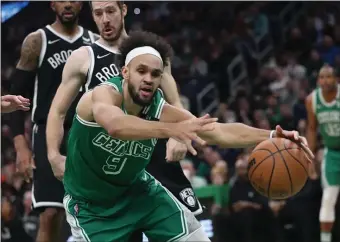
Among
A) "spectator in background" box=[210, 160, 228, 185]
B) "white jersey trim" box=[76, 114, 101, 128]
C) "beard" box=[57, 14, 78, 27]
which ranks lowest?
"spectator in background" box=[210, 160, 228, 185]

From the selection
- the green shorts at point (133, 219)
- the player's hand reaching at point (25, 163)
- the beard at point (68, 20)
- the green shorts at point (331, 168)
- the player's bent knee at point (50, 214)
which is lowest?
the green shorts at point (331, 168)

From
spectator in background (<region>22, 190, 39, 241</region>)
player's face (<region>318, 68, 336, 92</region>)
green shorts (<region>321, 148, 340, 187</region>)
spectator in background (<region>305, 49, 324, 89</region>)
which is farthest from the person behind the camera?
spectator in background (<region>305, 49, 324, 89</region>)

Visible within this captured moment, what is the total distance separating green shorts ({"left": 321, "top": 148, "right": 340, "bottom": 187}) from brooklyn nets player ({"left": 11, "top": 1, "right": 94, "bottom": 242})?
4089mm

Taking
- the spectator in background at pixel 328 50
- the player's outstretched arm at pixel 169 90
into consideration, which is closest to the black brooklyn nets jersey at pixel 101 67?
the player's outstretched arm at pixel 169 90

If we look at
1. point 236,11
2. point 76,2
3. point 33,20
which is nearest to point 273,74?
point 236,11

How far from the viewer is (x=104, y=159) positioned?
5426 millimetres

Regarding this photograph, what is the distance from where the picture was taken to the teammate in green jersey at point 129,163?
5.32m

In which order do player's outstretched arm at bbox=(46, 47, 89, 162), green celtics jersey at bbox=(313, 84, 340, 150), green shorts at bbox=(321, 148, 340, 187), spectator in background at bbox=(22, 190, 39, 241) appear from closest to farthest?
player's outstretched arm at bbox=(46, 47, 89, 162)
green shorts at bbox=(321, 148, 340, 187)
green celtics jersey at bbox=(313, 84, 340, 150)
spectator in background at bbox=(22, 190, 39, 241)

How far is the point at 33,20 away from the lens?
16.5 m

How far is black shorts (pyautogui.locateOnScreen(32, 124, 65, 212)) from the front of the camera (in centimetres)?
691

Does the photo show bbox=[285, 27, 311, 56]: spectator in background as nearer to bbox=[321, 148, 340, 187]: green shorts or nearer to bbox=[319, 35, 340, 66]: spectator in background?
bbox=[319, 35, 340, 66]: spectator in background

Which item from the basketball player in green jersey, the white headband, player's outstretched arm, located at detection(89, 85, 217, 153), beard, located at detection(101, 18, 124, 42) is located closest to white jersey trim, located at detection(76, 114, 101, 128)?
player's outstretched arm, located at detection(89, 85, 217, 153)

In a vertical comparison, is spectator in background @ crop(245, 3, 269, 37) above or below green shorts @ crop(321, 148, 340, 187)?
above

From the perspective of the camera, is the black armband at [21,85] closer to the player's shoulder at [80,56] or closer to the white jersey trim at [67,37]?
the white jersey trim at [67,37]
